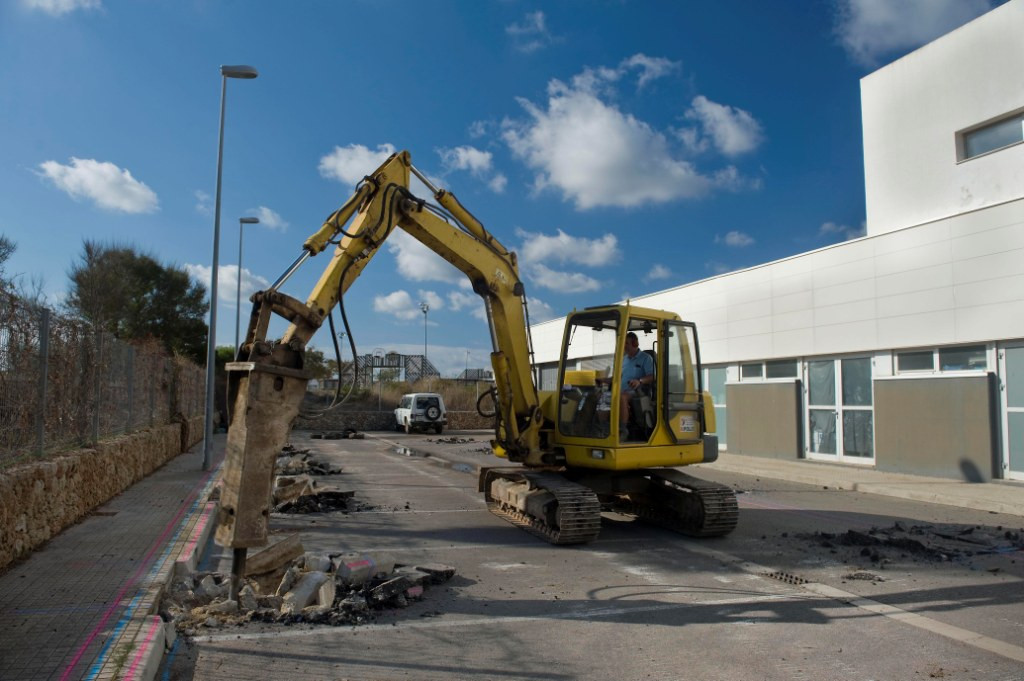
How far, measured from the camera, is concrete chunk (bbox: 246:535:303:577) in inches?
238

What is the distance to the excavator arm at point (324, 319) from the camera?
5410 mm

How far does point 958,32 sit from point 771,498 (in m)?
11.5

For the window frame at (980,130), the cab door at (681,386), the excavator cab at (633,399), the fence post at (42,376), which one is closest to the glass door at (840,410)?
the window frame at (980,130)

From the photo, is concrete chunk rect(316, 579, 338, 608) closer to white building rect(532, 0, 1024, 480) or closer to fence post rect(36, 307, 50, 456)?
fence post rect(36, 307, 50, 456)

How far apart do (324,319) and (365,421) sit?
3386cm

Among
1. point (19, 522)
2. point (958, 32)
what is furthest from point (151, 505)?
point (958, 32)

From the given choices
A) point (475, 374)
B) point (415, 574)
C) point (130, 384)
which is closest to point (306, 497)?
point (130, 384)

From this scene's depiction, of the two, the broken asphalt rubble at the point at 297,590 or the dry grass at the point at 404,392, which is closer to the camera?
the broken asphalt rubble at the point at 297,590

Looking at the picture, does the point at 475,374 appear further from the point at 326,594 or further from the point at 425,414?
the point at 326,594

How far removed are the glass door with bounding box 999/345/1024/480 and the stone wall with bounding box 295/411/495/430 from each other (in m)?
27.4

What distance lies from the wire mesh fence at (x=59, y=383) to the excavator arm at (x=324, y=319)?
2714 millimetres

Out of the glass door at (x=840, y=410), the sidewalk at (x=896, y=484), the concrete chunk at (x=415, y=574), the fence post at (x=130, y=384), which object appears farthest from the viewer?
the glass door at (x=840, y=410)

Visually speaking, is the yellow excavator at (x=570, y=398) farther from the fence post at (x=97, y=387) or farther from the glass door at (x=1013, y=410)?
the glass door at (x=1013, y=410)

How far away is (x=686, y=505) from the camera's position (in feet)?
30.2
